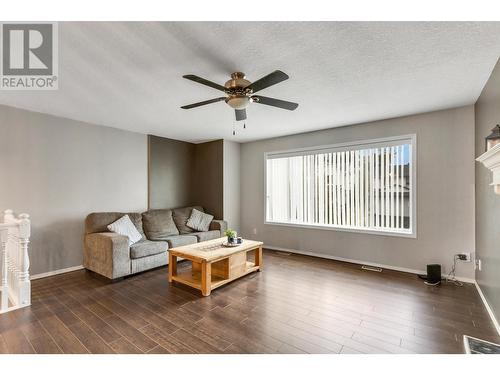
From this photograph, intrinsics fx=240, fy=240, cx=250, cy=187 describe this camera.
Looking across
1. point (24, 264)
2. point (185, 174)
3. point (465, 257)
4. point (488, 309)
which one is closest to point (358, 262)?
point (465, 257)

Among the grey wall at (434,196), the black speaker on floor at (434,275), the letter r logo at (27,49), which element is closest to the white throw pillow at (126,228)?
the letter r logo at (27,49)

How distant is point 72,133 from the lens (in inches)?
152

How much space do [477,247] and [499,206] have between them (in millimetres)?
1333

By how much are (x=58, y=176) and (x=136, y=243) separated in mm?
1570

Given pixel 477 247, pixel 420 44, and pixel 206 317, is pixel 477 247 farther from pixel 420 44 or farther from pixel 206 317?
pixel 206 317

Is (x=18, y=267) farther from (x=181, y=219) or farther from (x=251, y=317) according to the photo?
(x=251, y=317)

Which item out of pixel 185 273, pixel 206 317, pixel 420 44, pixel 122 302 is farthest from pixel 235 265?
pixel 420 44

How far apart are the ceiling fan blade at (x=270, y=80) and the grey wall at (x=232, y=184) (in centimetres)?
342

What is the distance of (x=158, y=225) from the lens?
4516 mm

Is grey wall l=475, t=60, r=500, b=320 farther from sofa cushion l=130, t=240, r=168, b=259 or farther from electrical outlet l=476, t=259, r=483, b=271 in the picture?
sofa cushion l=130, t=240, r=168, b=259

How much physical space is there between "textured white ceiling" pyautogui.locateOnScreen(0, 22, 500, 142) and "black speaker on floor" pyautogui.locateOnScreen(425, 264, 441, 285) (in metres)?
2.22

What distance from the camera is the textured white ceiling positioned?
5.81 ft

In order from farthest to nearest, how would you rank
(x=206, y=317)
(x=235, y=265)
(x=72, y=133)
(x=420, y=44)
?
(x=72, y=133), (x=235, y=265), (x=206, y=317), (x=420, y=44)

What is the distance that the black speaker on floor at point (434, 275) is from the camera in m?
3.26
